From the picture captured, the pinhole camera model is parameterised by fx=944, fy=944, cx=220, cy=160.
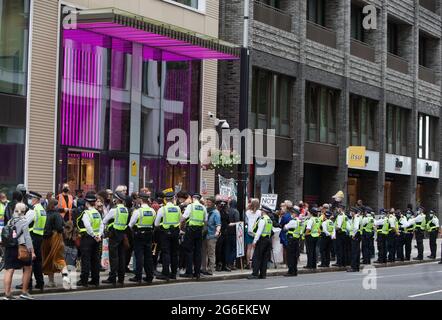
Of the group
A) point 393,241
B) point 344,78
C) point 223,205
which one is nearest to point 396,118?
point 344,78

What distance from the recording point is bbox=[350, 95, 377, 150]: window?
44.9 metres

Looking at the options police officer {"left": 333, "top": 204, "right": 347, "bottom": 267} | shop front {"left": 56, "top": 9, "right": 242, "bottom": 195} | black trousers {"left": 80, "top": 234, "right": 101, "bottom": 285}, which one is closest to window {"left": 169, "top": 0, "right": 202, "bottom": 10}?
shop front {"left": 56, "top": 9, "right": 242, "bottom": 195}

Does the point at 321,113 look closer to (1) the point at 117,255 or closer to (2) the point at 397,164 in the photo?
(2) the point at 397,164

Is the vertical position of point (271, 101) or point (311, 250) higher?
point (271, 101)

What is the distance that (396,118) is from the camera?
4981cm

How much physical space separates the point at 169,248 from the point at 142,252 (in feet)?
3.47

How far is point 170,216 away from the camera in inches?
840

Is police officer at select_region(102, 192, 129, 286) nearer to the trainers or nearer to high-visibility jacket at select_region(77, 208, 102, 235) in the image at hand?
high-visibility jacket at select_region(77, 208, 102, 235)

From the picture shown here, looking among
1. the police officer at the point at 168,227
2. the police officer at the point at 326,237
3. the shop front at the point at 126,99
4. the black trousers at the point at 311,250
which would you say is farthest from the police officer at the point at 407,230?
the police officer at the point at 168,227

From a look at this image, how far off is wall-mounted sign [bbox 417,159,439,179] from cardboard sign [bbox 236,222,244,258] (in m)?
27.9

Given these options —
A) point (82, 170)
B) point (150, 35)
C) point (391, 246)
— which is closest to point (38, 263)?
point (82, 170)

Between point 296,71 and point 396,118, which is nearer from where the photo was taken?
point 296,71

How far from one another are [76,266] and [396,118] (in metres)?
31.4

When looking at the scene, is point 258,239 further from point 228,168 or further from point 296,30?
point 296,30
